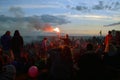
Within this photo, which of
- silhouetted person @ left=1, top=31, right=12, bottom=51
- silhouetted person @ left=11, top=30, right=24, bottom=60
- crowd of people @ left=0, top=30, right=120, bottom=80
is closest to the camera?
crowd of people @ left=0, top=30, right=120, bottom=80

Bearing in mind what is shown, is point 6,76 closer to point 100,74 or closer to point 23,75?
point 100,74

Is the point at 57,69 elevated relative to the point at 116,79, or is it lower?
elevated

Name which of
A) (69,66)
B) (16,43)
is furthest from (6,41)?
(69,66)

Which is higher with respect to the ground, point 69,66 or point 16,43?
point 16,43

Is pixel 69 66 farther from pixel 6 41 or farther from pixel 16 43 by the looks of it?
pixel 6 41

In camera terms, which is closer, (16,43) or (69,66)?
(69,66)

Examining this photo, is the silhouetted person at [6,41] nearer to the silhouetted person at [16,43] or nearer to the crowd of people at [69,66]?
the silhouetted person at [16,43]

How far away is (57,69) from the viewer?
829 centimetres

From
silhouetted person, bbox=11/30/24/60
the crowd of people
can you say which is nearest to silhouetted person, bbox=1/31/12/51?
silhouetted person, bbox=11/30/24/60

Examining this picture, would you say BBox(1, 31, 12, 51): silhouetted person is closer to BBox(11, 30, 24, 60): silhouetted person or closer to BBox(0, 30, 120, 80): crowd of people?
BBox(11, 30, 24, 60): silhouetted person

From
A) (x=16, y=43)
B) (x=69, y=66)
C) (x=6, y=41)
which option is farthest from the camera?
(x=6, y=41)

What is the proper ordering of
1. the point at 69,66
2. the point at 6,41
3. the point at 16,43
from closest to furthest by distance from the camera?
1. the point at 69,66
2. the point at 16,43
3. the point at 6,41

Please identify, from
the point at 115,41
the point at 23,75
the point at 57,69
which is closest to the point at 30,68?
the point at 23,75

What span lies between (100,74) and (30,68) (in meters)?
3.01
